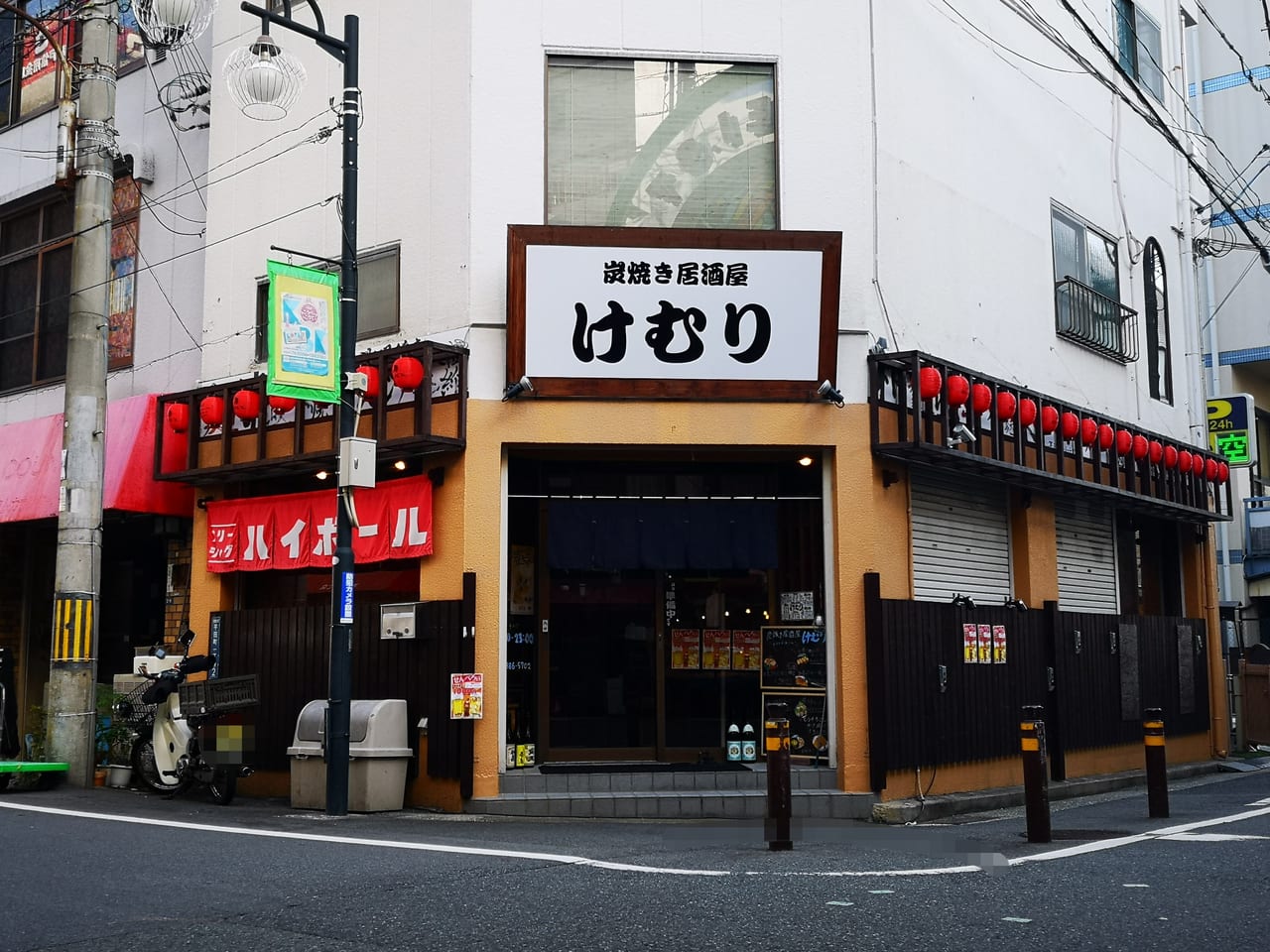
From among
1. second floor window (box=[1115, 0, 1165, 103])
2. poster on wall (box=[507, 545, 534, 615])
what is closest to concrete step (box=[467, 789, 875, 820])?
poster on wall (box=[507, 545, 534, 615])

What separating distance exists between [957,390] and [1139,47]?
1089 centimetres

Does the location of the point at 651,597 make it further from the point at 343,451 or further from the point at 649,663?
the point at 343,451

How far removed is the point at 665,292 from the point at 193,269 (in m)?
7.56

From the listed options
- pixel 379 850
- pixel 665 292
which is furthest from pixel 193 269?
pixel 379 850

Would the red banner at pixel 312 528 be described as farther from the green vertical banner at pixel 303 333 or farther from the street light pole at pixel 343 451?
the green vertical banner at pixel 303 333

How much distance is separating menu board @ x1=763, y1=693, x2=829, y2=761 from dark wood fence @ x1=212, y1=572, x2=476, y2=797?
145 inches

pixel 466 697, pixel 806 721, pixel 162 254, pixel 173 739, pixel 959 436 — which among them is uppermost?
pixel 162 254

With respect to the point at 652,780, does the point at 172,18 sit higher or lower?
higher

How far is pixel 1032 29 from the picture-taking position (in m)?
19.1

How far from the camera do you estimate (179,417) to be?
54.2ft

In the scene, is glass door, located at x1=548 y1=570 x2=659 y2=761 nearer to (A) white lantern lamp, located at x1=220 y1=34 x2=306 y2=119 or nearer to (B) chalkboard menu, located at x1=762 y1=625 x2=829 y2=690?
(B) chalkboard menu, located at x1=762 y1=625 x2=829 y2=690

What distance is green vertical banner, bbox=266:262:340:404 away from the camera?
1273 cm

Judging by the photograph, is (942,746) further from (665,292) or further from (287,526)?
(287,526)

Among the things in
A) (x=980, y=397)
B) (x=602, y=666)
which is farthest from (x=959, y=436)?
(x=602, y=666)
